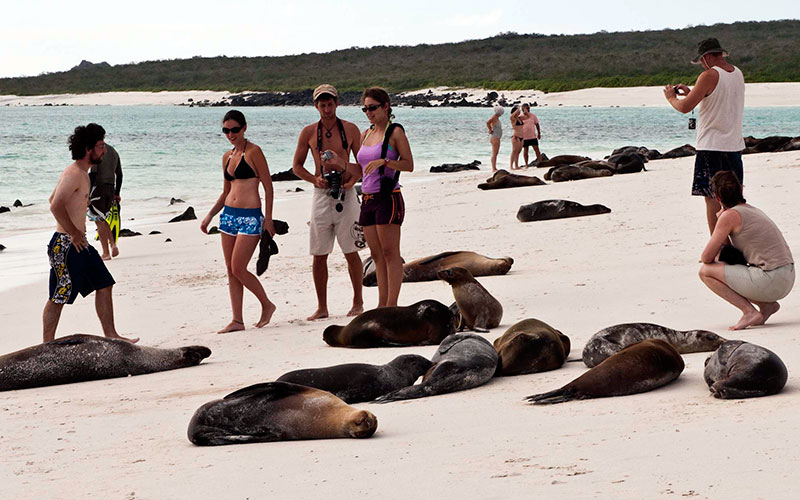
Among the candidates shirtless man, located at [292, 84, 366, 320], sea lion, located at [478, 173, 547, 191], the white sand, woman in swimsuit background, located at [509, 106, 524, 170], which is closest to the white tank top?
the white sand

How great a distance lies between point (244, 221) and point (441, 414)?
139 inches

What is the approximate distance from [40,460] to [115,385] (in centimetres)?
187

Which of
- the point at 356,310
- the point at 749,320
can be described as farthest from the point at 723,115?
the point at 356,310

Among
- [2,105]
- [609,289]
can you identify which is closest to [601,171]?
[609,289]

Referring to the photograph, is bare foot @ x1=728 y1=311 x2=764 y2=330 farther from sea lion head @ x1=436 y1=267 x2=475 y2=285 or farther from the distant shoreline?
the distant shoreline

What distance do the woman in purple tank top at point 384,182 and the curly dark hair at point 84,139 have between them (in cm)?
185

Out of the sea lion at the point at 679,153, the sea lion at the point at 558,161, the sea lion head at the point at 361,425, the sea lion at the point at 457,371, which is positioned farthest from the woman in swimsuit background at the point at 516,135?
the sea lion head at the point at 361,425

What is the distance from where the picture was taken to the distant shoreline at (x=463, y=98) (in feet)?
245

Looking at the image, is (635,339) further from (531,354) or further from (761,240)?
(761,240)

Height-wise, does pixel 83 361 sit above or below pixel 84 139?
below

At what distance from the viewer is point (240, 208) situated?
322 inches

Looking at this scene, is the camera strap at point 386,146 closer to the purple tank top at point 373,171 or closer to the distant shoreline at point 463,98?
the purple tank top at point 373,171

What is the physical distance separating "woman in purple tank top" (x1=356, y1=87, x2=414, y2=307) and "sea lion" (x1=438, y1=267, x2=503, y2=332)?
0.58 meters

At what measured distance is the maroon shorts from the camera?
777 cm
